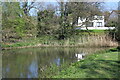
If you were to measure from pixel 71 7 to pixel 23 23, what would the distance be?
5.56 metres

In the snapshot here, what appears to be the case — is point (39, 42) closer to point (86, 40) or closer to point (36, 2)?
point (86, 40)

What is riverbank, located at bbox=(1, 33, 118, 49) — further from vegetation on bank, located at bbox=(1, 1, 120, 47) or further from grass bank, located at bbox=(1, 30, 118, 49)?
vegetation on bank, located at bbox=(1, 1, 120, 47)

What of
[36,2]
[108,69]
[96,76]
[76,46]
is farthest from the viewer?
[36,2]

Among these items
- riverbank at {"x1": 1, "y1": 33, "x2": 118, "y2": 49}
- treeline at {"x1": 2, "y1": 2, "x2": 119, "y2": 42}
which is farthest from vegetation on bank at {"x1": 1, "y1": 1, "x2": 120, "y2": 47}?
riverbank at {"x1": 1, "y1": 33, "x2": 118, "y2": 49}

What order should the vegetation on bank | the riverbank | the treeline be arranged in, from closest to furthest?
the riverbank, the vegetation on bank, the treeline

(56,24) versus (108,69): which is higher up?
(56,24)

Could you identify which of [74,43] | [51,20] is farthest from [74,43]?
Result: [51,20]

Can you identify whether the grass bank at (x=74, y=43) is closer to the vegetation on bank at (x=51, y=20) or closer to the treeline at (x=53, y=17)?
the vegetation on bank at (x=51, y=20)

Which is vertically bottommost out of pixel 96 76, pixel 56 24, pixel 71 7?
pixel 96 76

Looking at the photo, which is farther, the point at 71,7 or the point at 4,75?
the point at 71,7

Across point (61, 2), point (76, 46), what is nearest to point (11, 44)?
point (76, 46)

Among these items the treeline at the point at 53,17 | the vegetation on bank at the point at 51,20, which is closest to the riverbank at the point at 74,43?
the vegetation on bank at the point at 51,20

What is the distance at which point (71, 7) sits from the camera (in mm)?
18234

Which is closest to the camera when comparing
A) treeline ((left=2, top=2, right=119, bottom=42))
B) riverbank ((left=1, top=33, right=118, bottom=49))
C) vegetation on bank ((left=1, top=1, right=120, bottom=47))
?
riverbank ((left=1, top=33, right=118, bottom=49))
